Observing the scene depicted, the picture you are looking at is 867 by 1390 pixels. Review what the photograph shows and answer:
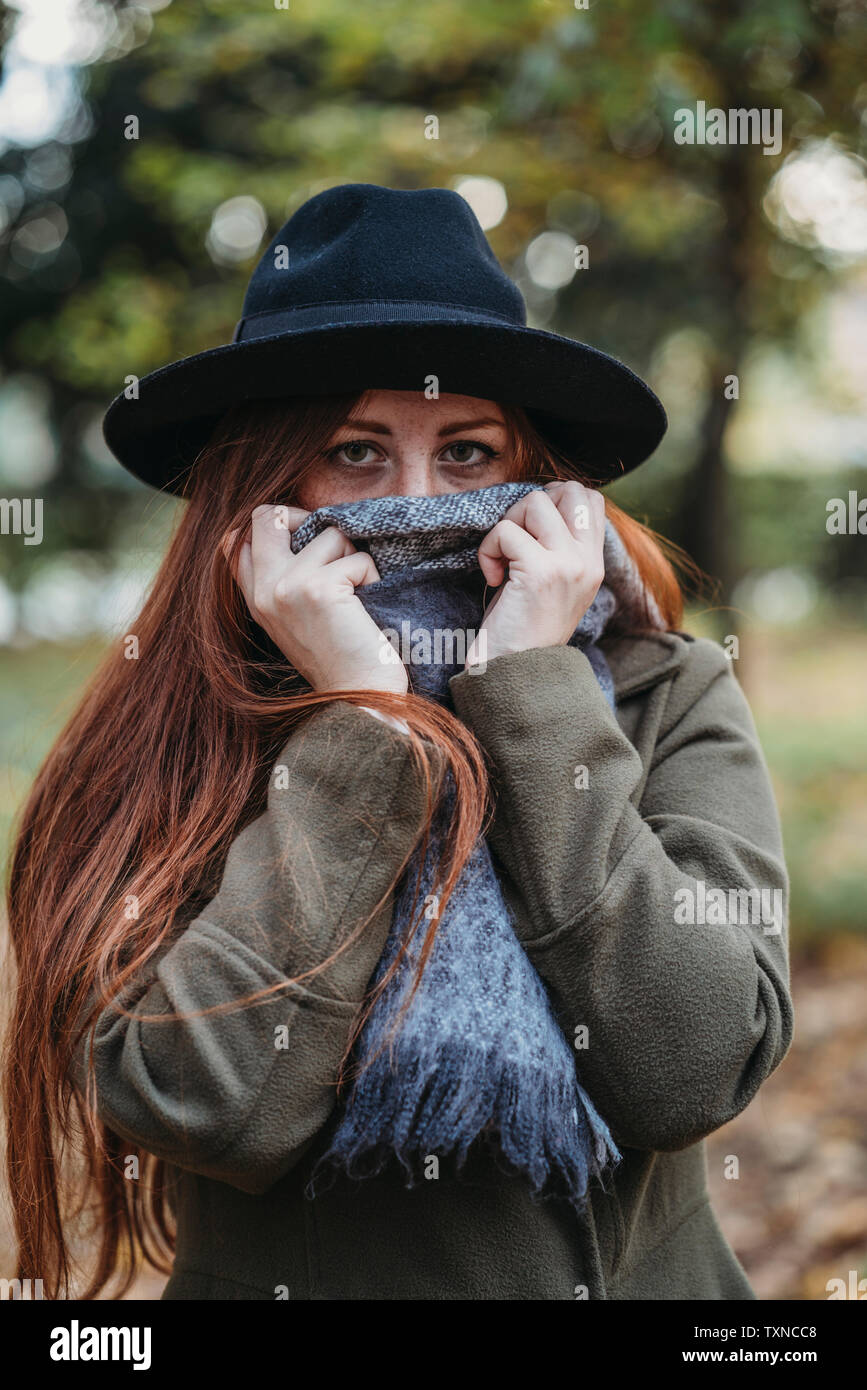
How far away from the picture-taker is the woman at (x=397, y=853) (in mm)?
1346

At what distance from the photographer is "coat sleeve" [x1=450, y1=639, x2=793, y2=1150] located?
1.35 m

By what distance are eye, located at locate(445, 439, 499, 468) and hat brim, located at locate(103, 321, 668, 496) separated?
7cm

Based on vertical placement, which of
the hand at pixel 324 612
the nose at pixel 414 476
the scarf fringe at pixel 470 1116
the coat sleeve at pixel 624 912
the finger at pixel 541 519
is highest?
the nose at pixel 414 476

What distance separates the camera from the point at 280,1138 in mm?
1313

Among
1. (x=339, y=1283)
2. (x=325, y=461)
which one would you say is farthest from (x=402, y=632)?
(x=339, y=1283)

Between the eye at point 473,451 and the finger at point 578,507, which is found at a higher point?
the eye at point 473,451

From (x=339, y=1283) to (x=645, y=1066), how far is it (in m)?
0.55

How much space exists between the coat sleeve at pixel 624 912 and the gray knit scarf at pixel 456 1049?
0.04 metres

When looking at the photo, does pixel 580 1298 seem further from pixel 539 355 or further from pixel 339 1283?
pixel 539 355

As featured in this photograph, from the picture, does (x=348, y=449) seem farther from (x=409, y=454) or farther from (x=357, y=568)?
(x=357, y=568)

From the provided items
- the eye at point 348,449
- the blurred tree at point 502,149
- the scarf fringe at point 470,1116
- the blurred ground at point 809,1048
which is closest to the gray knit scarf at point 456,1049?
the scarf fringe at point 470,1116

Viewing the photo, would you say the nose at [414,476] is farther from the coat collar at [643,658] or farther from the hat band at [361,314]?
the coat collar at [643,658]

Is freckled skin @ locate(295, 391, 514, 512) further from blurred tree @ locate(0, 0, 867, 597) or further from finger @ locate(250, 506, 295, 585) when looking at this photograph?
blurred tree @ locate(0, 0, 867, 597)

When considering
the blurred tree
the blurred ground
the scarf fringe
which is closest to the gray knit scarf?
the scarf fringe
